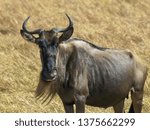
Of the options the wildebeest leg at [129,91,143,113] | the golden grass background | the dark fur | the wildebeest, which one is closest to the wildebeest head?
the wildebeest

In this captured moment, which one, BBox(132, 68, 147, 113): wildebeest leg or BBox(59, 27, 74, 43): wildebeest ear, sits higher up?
BBox(59, 27, 74, 43): wildebeest ear

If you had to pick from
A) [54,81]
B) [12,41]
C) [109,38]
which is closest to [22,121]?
[54,81]

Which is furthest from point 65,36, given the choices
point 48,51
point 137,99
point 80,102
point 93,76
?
point 137,99

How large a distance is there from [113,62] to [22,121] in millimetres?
2978

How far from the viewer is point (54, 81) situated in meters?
9.96

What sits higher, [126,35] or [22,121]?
[22,121]

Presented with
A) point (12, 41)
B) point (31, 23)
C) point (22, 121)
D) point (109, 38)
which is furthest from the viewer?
point (31, 23)

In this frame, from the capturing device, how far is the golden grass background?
14023 mm

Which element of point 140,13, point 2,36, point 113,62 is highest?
point 113,62

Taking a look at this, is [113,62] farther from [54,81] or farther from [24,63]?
[24,63]

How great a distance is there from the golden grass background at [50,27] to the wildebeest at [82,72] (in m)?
2.70

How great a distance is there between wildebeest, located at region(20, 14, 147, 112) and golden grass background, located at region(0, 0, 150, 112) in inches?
106

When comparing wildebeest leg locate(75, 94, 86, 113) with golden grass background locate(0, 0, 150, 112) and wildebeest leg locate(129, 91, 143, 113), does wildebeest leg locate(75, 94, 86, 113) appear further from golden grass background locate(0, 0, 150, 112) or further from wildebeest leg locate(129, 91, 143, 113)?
golden grass background locate(0, 0, 150, 112)

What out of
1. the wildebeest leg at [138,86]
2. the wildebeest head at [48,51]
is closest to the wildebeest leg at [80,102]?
the wildebeest head at [48,51]
